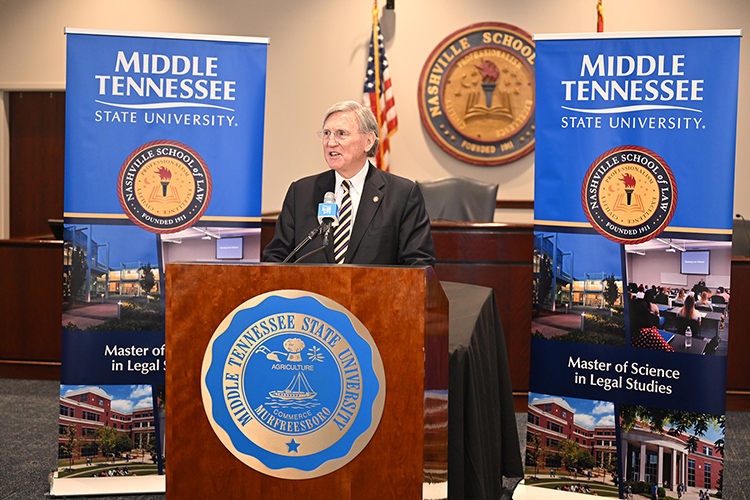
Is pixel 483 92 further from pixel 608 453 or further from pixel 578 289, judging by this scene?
pixel 608 453

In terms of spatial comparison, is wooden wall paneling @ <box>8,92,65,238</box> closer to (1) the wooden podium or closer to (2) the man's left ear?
(2) the man's left ear

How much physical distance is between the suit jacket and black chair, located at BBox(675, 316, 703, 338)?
992 millimetres

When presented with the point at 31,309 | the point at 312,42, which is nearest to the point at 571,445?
the point at 31,309

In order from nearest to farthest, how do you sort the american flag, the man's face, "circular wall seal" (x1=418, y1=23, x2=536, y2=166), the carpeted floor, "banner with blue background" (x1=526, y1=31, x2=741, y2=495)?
the man's face, "banner with blue background" (x1=526, y1=31, x2=741, y2=495), the carpeted floor, the american flag, "circular wall seal" (x1=418, y1=23, x2=536, y2=166)

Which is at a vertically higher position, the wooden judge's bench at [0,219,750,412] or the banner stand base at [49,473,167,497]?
the wooden judge's bench at [0,219,750,412]

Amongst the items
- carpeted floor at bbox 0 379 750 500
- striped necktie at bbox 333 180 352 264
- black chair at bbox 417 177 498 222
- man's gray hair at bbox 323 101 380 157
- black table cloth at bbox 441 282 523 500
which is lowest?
carpeted floor at bbox 0 379 750 500

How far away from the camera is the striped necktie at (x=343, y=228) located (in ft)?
7.44

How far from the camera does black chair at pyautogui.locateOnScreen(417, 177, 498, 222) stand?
16.2 ft

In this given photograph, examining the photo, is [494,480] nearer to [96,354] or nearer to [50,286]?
[96,354]

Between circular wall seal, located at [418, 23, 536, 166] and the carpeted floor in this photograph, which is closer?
the carpeted floor

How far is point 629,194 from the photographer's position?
2.55 meters

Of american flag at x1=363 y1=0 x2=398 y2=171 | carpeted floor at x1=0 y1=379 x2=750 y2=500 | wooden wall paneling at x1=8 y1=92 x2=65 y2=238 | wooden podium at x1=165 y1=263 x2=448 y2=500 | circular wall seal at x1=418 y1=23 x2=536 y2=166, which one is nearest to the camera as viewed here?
wooden podium at x1=165 y1=263 x2=448 y2=500

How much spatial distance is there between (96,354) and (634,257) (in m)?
2.22

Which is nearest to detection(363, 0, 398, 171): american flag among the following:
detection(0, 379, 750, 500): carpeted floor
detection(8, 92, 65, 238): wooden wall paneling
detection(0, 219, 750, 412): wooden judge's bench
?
detection(0, 219, 750, 412): wooden judge's bench
